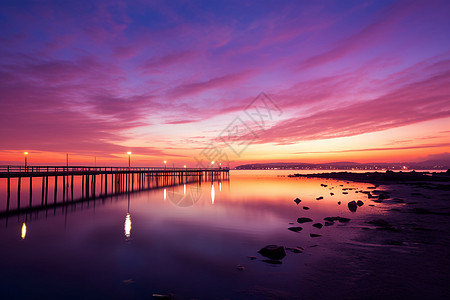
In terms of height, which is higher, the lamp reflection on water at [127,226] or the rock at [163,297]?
the rock at [163,297]

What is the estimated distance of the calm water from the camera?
379 inches

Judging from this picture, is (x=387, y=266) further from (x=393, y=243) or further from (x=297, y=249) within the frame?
(x=297, y=249)

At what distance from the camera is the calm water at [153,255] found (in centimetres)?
963

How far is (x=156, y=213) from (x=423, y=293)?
21908 mm

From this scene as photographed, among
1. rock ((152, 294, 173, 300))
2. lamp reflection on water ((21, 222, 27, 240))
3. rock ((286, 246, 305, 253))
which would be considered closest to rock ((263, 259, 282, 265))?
rock ((286, 246, 305, 253))

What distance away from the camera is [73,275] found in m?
10.8

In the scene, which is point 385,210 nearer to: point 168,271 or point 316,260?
point 316,260

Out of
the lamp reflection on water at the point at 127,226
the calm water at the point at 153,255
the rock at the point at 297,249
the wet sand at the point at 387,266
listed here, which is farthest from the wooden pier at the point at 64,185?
the wet sand at the point at 387,266

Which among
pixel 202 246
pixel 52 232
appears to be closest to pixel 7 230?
pixel 52 232

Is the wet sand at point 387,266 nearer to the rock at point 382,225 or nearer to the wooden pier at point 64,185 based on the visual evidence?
the rock at point 382,225

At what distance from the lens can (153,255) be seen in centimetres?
1358

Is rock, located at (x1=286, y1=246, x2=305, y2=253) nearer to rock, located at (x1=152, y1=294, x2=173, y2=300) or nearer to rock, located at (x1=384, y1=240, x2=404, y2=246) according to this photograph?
rock, located at (x1=384, y1=240, x2=404, y2=246)

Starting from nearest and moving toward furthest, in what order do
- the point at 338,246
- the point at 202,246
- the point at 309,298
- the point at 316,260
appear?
the point at 309,298 → the point at 316,260 → the point at 338,246 → the point at 202,246

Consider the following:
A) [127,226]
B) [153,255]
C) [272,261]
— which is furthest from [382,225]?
[127,226]
